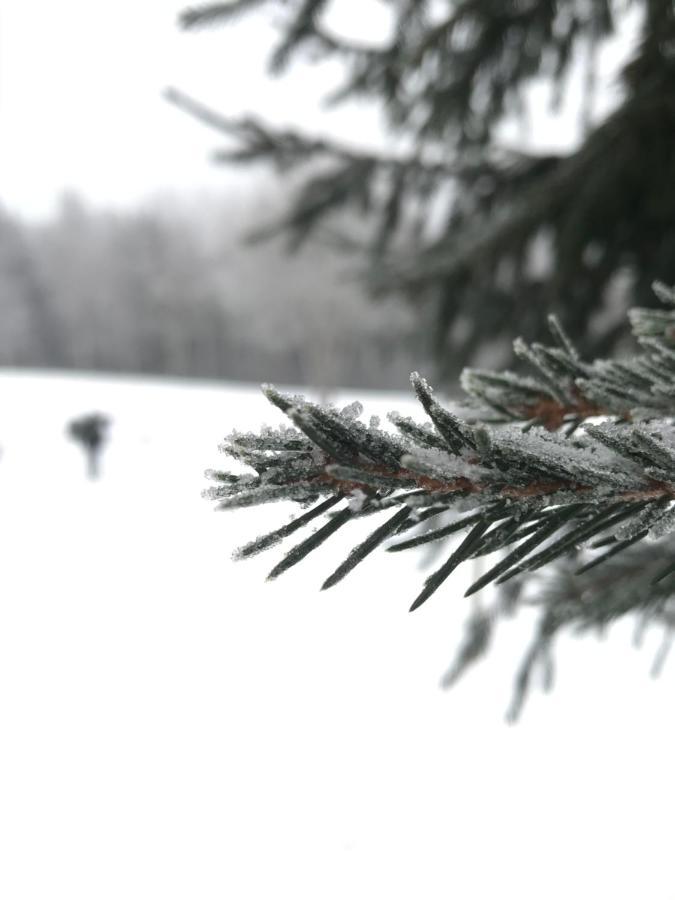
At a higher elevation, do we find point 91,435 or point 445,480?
point 91,435

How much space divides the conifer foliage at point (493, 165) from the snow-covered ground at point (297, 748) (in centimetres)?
156

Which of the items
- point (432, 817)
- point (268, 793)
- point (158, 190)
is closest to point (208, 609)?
point (268, 793)

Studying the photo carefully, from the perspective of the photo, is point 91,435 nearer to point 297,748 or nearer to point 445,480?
point 297,748

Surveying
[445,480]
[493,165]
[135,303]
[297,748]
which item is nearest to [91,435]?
[297,748]

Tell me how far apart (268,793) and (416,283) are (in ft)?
10.4

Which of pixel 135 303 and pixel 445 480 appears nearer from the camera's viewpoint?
pixel 445 480

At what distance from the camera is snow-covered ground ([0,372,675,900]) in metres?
3.31

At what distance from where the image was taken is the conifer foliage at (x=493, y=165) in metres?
2.41

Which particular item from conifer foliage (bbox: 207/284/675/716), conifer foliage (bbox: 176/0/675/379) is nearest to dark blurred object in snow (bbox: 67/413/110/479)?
conifer foliage (bbox: 176/0/675/379)

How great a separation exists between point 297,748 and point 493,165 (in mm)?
3902

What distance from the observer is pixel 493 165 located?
336cm

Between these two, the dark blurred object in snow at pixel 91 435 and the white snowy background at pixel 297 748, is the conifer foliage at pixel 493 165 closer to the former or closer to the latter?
the white snowy background at pixel 297 748

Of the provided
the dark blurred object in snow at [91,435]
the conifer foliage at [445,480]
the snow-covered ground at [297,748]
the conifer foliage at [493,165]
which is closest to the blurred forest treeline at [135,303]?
the dark blurred object in snow at [91,435]

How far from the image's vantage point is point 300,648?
20.0ft
